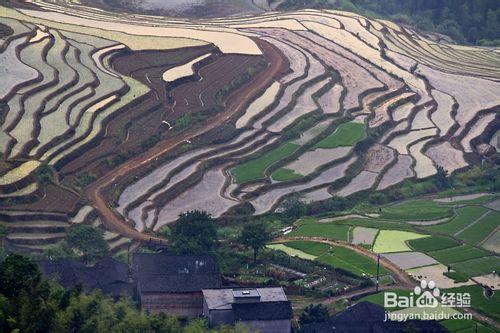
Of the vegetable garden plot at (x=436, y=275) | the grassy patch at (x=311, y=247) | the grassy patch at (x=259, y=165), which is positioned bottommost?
the grassy patch at (x=259, y=165)

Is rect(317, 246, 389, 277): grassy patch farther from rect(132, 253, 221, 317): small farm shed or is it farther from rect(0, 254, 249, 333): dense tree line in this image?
rect(0, 254, 249, 333): dense tree line

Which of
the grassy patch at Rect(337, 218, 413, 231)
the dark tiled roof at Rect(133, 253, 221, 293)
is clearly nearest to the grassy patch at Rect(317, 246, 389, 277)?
the grassy patch at Rect(337, 218, 413, 231)

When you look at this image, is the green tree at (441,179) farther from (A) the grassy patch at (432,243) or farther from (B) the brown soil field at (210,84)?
(B) the brown soil field at (210,84)

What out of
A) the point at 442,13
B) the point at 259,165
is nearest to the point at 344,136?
the point at 259,165

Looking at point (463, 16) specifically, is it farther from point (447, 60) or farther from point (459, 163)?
point (459, 163)

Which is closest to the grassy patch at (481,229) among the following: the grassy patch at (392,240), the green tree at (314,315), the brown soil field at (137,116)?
the grassy patch at (392,240)

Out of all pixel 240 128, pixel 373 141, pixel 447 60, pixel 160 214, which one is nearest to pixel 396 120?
pixel 373 141
